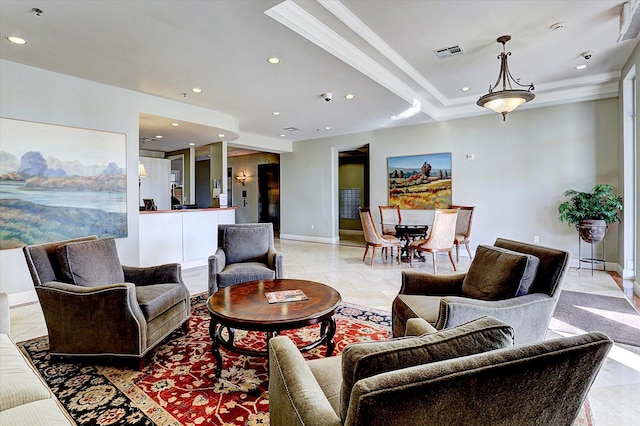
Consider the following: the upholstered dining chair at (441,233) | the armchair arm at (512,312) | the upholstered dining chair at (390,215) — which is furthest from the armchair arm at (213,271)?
the upholstered dining chair at (390,215)

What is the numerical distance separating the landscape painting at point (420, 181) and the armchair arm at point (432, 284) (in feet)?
15.2

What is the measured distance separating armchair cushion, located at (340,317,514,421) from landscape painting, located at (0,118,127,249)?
4.62m

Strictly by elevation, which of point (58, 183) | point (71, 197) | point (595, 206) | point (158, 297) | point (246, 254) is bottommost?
point (158, 297)

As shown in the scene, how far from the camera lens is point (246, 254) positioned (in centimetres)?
391

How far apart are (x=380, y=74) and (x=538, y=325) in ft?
11.8

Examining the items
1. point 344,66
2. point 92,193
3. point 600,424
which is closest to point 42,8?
point 92,193

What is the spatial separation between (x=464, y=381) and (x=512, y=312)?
139cm

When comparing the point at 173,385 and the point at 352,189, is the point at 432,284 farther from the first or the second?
the point at 352,189

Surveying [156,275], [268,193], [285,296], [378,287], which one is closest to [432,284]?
[285,296]

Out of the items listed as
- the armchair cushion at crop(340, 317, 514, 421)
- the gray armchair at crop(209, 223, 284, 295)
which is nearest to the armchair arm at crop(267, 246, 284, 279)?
the gray armchair at crop(209, 223, 284, 295)

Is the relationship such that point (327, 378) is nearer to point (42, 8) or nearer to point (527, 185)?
point (42, 8)

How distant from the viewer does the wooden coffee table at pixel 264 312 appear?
76.2 inches

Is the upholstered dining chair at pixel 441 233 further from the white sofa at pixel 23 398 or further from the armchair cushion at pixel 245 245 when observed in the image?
the white sofa at pixel 23 398

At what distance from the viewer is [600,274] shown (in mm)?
5074
